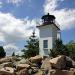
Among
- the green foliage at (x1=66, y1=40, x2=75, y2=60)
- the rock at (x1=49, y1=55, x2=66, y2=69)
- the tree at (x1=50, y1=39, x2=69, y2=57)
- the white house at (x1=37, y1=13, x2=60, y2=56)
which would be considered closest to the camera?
the rock at (x1=49, y1=55, x2=66, y2=69)

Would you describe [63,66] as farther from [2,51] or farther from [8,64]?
[2,51]

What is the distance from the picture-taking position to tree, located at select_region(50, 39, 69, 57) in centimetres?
3678

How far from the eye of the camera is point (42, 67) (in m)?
29.8

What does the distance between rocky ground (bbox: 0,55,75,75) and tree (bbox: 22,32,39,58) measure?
35.3ft

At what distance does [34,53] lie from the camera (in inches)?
1727

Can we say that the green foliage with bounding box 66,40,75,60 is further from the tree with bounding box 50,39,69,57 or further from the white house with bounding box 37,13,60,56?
the white house with bounding box 37,13,60,56

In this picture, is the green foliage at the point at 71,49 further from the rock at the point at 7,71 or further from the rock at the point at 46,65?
the rock at the point at 7,71

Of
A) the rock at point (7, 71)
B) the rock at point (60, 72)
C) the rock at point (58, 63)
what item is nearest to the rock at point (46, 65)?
the rock at point (58, 63)

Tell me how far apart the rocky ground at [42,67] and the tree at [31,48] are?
1075cm

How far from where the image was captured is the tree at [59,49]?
36781 mm

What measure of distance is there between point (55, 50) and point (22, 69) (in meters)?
9.51

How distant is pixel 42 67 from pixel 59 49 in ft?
26.6

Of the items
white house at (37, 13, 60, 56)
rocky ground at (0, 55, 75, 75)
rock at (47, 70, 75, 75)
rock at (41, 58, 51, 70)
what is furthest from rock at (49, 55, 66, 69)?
white house at (37, 13, 60, 56)

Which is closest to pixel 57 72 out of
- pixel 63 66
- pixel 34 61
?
pixel 63 66
